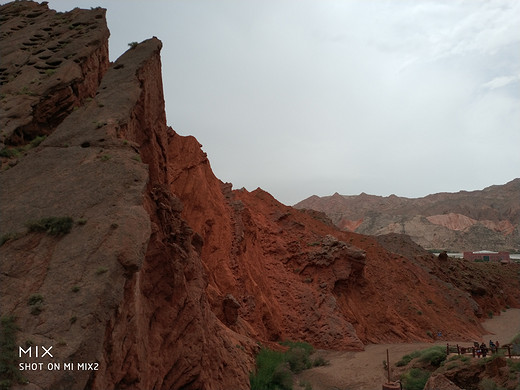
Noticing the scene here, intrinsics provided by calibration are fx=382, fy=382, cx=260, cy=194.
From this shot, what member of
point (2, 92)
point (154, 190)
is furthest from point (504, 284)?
point (2, 92)

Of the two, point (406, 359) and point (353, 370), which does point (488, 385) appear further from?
point (353, 370)

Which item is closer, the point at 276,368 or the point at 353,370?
the point at 276,368

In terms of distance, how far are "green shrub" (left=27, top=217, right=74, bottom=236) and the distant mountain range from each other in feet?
307

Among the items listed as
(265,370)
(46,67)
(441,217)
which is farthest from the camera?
(441,217)

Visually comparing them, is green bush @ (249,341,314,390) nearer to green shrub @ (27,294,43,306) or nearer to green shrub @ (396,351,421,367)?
green shrub @ (396,351,421,367)

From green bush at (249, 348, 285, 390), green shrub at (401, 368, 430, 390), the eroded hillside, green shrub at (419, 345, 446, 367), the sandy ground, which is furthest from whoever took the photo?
green shrub at (419, 345, 446, 367)

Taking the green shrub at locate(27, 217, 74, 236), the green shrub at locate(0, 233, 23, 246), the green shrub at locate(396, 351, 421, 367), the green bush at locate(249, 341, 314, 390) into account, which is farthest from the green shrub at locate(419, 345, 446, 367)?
the green shrub at locate(0, 233, 23, 246)

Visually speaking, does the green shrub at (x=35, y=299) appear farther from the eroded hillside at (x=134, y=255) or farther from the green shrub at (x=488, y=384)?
the green shrub at (x=488, y=384)

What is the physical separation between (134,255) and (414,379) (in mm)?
13492

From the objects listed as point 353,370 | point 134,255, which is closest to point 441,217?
point 353,370

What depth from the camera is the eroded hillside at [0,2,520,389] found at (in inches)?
242

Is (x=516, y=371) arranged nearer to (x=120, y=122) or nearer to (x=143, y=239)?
(x=143, y=239)

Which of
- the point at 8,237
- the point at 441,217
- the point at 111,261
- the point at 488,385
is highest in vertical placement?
the point at 441,217

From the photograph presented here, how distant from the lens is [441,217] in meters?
109
